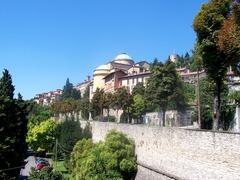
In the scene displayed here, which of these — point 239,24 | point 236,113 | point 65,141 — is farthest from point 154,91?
point 239,24

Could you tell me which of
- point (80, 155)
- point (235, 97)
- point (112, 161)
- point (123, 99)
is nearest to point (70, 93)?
point (123, 99)

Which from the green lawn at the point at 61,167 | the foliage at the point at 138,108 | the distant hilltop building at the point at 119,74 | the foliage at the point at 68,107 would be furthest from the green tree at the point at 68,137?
the distant hilltop building at the point at 119,74

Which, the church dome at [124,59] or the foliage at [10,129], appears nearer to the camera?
the foliage at [10,129]

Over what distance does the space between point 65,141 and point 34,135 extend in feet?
30.3

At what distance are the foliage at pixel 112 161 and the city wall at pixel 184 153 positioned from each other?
0.74m

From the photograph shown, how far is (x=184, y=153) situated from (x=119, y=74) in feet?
248

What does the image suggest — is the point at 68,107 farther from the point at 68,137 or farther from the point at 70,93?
the point at 70,93

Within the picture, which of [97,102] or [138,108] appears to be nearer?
[138,108]

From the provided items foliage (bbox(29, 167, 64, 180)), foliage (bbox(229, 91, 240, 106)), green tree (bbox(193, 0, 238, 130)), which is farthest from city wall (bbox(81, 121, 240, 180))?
foliage (bbox(229, 91, 240, 106))

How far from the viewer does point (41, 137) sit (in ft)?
191

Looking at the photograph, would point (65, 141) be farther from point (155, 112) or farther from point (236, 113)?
point (236, 113)

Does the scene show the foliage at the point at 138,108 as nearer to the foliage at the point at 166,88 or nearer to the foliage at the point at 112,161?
the foliage at the point at 166,88

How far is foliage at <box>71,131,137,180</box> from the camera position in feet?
106

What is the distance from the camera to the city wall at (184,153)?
20900 millimetres
